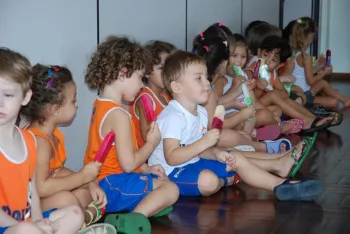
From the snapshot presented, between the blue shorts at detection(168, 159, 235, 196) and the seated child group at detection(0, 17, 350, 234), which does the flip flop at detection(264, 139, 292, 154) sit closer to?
the seated child group at detection(0, 17, 350, 234)

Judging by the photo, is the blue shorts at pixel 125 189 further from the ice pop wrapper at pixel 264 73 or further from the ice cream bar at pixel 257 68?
the ice pop wrapper at pixel 264 73

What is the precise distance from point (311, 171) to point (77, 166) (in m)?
1.39

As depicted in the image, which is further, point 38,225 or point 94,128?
point 94,128

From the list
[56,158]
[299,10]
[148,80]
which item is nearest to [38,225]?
[56,158]

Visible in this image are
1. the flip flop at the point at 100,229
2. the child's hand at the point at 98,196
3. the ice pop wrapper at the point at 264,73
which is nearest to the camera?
the flip flop at the point at 100,229

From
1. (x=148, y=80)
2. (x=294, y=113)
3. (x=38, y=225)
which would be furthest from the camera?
(x=294, y=113)

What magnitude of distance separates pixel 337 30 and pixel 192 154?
6.63 metres

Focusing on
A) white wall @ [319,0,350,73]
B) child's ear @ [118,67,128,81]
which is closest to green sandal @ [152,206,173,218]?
child's ear @ [118,67,128,81]

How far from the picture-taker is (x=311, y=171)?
3953mm

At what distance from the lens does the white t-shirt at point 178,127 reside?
3297mm

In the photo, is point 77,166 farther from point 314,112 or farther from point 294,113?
point 314,112

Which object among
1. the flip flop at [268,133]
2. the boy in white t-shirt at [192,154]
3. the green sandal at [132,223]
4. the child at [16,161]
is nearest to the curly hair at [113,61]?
the boy in white t-shirt at [192,154]

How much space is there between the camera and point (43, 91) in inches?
112

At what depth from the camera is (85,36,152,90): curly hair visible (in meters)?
3.19
